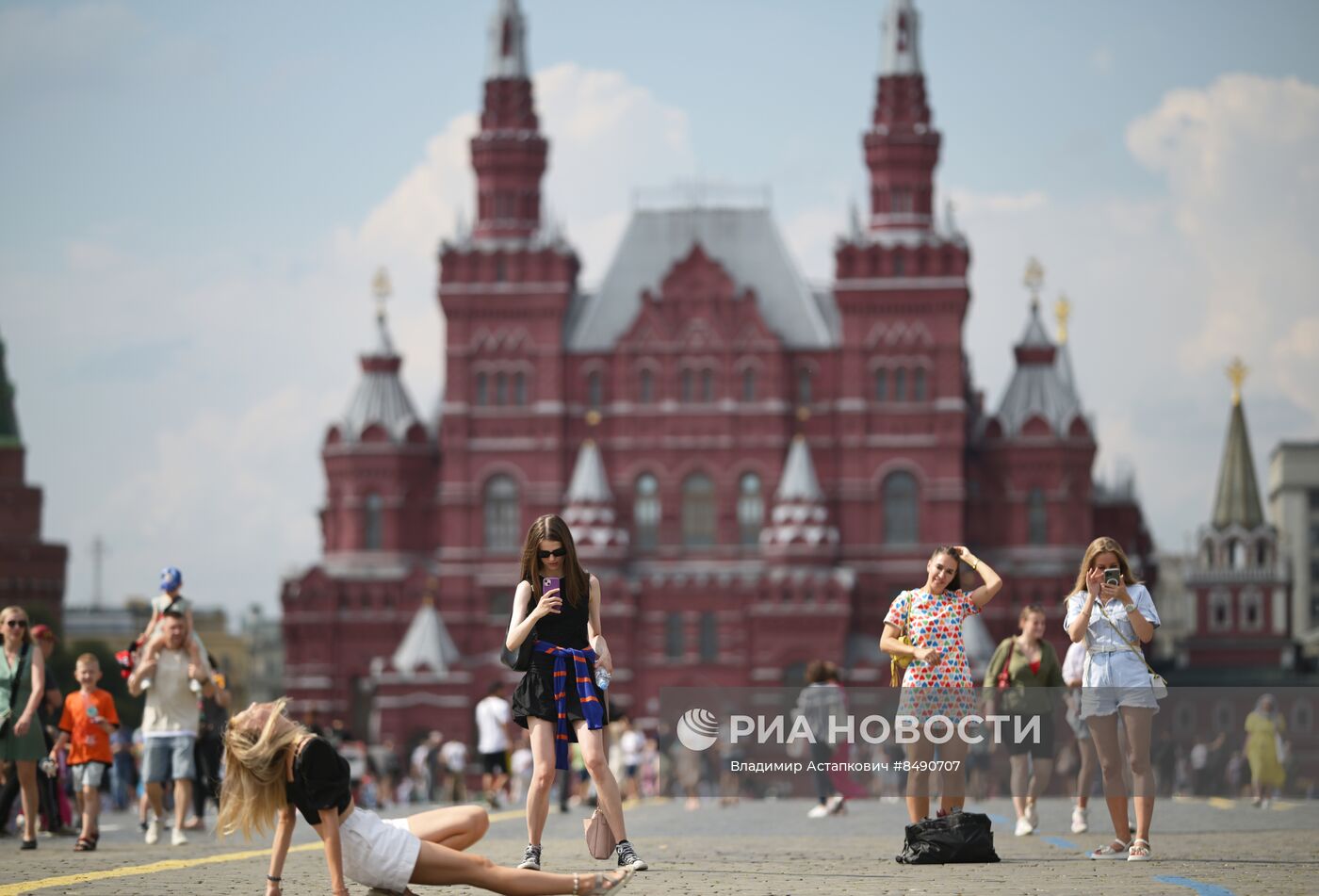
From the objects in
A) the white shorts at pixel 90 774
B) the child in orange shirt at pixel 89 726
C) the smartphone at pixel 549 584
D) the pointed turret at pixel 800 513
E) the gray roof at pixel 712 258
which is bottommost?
the white shorts at pixel 90 774

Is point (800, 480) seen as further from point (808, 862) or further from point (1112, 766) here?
point (808, 862)

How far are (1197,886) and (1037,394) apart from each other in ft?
217

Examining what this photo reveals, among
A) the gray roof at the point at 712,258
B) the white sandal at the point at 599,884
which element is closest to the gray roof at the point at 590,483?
the gray roof at the point at 712,258

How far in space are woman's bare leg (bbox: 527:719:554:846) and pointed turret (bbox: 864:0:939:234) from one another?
65436 mm

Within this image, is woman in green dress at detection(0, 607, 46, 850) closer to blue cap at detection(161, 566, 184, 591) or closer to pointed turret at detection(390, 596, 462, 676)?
blue cap at detection(161, 566, 184, 591)

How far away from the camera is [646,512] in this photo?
7962 cm

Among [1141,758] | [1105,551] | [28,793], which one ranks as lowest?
[28,793]

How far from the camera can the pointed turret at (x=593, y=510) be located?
77.0 m

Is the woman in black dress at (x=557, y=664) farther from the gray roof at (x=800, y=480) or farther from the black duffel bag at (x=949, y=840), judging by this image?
the gray roof at (x=800, y=480)

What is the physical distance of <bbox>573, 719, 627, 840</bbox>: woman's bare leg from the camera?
1570 centimetres

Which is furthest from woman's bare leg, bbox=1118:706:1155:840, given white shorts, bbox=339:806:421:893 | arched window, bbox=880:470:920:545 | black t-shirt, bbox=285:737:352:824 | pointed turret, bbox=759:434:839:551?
arched window, bbox=880:470:920:545

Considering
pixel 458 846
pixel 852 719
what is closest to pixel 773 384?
pixel 852 719

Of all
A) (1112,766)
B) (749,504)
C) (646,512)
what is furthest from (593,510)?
(1112,766)

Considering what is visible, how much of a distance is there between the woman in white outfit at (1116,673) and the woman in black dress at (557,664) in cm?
375
